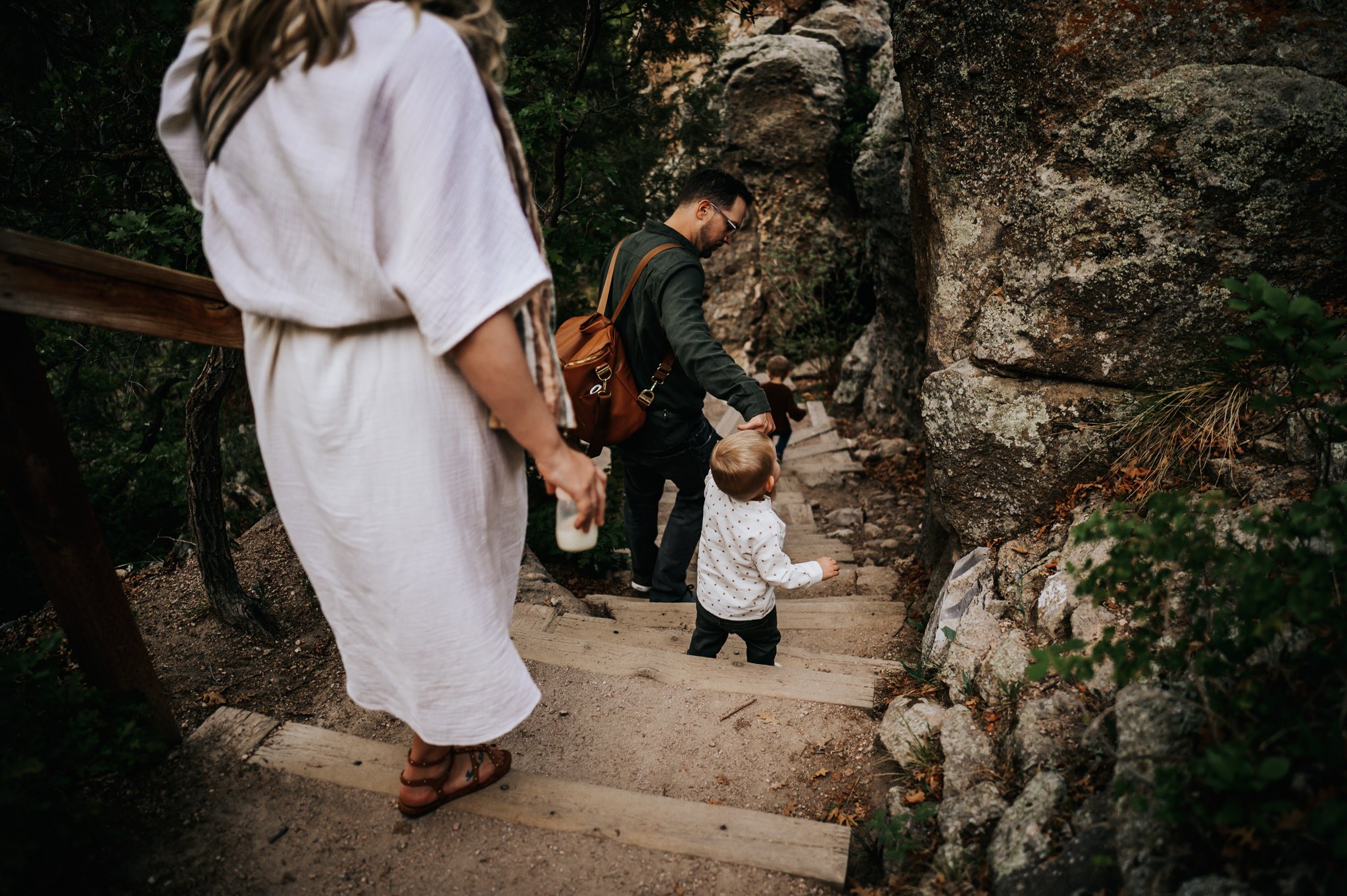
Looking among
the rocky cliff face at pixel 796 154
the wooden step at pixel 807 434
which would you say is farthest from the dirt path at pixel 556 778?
the rocky cliff face at pixel 796 154

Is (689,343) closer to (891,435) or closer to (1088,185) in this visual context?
(1088,185)

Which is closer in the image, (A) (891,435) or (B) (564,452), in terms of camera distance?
(B) (564,452)

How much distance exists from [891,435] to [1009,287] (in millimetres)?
4243

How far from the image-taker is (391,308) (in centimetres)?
141

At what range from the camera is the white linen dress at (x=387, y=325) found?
4.25 ft

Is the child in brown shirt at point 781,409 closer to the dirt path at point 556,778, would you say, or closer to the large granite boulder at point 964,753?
the dirt path at point 556,778

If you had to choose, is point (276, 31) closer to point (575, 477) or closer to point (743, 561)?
point (575, 477)

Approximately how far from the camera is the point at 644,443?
331 cm

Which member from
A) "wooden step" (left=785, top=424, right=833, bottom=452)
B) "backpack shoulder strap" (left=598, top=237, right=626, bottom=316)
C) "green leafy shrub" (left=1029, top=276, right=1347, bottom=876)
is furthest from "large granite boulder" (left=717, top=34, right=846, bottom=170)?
"green leafy shrub" (left=1029, top=276, right=1347, bottom=876)

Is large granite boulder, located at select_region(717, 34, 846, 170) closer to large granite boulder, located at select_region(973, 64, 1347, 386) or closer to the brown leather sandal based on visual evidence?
large granite boulder, located at select_region(973, 64, 1347, 386)

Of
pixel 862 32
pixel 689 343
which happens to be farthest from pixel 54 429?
pixel 862 32

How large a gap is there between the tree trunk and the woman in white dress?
1.42 m

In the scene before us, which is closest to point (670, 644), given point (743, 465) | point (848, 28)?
point (743, 465)

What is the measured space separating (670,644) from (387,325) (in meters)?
2.15
